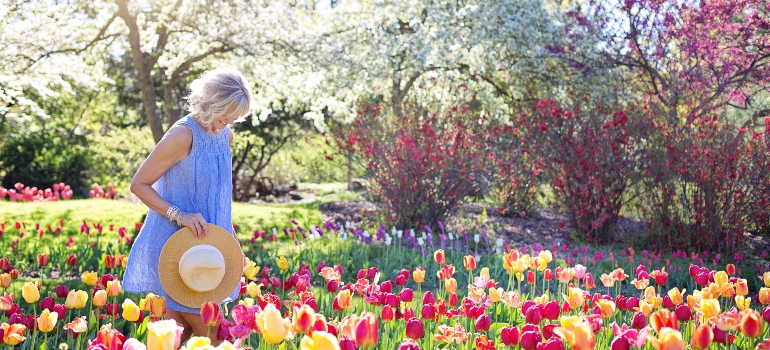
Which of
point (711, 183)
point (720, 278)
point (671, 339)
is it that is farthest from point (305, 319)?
point (711, 183)

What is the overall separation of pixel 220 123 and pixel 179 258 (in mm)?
553

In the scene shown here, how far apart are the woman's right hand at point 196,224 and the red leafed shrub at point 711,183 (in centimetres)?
491

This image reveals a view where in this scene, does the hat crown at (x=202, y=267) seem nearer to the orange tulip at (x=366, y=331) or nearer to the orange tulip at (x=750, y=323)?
the orange tulip at (x=366, y=331)

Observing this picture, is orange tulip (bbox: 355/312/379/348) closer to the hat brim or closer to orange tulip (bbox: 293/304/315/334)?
orange tulip (bbox: 293/304/315/334)

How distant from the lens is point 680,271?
4895mm

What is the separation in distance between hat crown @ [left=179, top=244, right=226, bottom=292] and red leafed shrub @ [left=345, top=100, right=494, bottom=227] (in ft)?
Answer: 15.7

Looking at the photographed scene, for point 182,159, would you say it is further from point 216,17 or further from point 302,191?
point 302,191

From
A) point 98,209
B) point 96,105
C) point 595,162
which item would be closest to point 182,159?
point 595,162

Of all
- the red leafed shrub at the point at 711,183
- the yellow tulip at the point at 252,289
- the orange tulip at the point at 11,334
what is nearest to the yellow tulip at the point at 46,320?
the orange tulip at the point at 11,334

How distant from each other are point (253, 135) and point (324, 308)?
10.5 meters

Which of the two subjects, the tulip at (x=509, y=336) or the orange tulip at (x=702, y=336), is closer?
the orange tulip at (x=702, y=336)

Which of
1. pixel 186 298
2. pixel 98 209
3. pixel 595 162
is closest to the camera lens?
pixel 186 298

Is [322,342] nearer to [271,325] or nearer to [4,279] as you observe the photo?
[271,325]

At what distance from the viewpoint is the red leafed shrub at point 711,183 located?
20.3 feet
